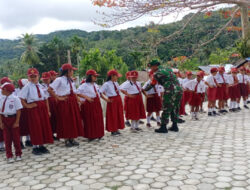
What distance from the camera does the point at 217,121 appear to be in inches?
310

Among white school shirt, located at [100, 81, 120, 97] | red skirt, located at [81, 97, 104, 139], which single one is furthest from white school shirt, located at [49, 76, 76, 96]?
white school shirt, located at [100, 81, 120, 97]

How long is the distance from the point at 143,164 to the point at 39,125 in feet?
7.47

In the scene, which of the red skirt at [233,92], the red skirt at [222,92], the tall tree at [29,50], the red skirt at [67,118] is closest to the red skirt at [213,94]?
the red skirt at [222,92]

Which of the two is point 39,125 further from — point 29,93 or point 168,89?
point 168,89

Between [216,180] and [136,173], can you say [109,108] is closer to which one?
[136,173]

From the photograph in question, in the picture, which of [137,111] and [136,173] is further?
[137,111]

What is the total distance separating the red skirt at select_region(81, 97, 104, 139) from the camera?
5.82 meters

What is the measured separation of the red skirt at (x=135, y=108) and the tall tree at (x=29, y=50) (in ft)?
139

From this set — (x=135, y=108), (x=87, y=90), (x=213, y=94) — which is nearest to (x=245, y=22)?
(x=213, y=94)

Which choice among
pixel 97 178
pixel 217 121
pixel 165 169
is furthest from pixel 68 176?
pixel 217 121

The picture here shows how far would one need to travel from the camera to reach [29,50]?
46.4m

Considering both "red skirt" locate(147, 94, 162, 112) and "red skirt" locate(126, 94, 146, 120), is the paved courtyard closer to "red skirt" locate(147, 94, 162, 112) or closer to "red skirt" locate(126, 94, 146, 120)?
"red skirt" locate(126, 94, 146, 120)

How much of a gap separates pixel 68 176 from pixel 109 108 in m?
2.81

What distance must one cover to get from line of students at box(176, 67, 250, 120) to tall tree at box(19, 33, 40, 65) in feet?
136
